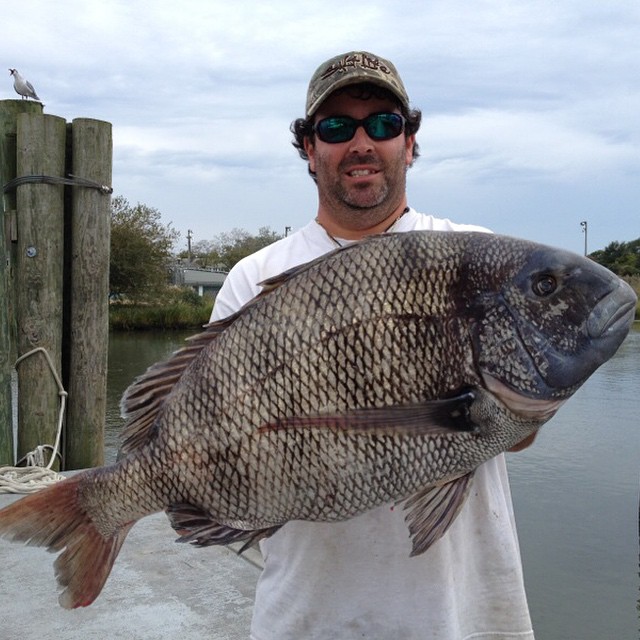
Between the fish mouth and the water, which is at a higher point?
the fish mouth

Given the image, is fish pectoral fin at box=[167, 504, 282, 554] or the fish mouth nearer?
the fish mouth

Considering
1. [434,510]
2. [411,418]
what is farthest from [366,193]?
[434,510]

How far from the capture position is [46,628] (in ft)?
9.38

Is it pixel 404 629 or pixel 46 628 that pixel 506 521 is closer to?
pixel 404 629

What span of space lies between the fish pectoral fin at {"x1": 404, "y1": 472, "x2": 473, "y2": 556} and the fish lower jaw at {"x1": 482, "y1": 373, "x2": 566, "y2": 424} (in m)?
0.21

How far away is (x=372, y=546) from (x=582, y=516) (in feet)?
21.2

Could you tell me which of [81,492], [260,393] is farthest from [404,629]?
[81,492]

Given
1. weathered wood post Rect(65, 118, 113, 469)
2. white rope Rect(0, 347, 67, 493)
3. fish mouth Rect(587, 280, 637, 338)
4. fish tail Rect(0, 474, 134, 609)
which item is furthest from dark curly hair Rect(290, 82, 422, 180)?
weathered wood post Rect(65, 118, 113, 469)

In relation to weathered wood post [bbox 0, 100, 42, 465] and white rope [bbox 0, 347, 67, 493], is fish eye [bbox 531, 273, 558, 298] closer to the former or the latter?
white rope [bbox 0, 347, 67, 493]

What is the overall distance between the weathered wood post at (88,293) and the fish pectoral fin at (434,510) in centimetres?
376

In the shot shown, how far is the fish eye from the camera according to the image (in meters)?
1.69

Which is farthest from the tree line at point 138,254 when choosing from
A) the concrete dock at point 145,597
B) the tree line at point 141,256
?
the concrete dock at point 145,597

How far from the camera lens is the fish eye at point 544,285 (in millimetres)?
1693

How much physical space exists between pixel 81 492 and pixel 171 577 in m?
1.68
